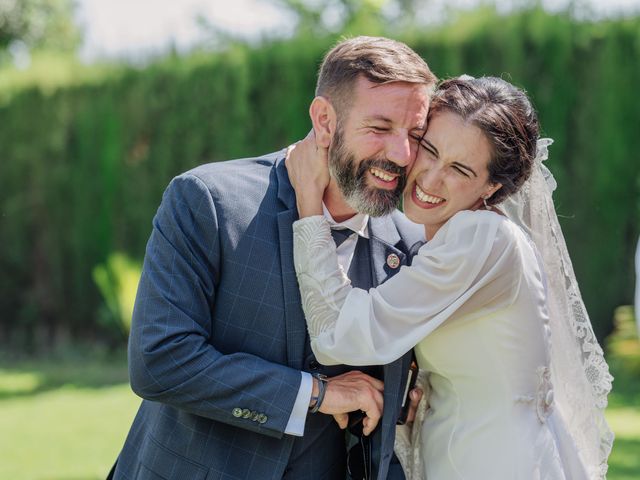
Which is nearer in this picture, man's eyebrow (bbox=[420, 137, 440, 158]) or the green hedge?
man's eyebrow (bbox=[420, 137, 440, 158])

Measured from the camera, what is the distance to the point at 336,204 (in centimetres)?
346

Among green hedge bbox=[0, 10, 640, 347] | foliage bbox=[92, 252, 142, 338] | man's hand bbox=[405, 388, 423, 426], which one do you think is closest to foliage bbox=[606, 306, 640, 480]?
green hedge bbox=[0, 10, 640, 347]

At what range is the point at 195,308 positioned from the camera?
3.06m

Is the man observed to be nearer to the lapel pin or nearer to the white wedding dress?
the lapel pin

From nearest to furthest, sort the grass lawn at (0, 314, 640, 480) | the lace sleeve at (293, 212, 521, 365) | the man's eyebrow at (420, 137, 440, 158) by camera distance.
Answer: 1. the lace sleeve at (293, 212, 521, 365)
2. the man's eyebrow at (420, 137, 440, 158)
3. the grass lawn at (0, 314, 640, 480)

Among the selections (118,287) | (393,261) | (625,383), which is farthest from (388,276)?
(118,287)

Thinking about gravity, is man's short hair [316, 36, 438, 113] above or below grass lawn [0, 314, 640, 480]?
above

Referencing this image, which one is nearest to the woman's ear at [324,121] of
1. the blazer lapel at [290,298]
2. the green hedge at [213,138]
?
the blazer lapel at [290,298]

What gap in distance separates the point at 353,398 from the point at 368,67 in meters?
1.08

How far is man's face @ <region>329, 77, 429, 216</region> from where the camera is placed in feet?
10.7

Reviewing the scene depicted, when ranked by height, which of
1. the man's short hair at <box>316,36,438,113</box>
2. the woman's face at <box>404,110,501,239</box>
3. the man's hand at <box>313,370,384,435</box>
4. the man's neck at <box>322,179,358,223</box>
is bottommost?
the man's hand at <box>313,370,384,435</box>

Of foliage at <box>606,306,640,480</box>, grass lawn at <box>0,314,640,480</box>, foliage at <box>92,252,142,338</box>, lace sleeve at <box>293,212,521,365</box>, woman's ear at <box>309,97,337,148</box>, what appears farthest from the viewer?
foliage at <box>92,252,142,338</box>

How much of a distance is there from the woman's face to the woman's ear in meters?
0.31

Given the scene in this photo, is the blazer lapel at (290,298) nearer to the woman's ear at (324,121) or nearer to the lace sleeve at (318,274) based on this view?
the lace sleeve at (318,274)
